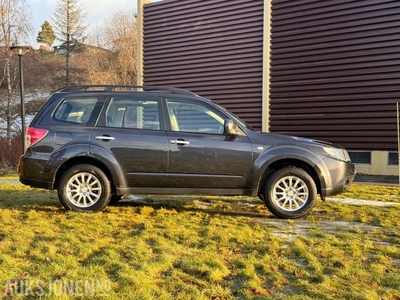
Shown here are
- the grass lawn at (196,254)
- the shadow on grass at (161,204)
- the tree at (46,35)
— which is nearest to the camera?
the grass lawn at (196,254)

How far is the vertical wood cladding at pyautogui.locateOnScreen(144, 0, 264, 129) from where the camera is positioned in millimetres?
12188

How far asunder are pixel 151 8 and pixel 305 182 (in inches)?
439

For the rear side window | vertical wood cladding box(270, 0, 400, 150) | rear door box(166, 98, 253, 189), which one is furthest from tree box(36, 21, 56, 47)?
rear door box(166, 98, 253, 189)

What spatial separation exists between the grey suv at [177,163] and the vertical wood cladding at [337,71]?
574 cm

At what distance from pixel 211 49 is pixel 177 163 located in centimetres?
852

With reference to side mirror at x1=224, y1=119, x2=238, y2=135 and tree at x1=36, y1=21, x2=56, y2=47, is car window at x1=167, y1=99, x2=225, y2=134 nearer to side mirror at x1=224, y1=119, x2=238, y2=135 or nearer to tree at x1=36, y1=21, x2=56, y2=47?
side mirror at x1=224, y1=119, x2=238, y2=135

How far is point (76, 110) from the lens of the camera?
544cm

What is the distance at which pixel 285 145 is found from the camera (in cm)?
521

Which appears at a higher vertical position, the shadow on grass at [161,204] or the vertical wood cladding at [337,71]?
the vertical wood cladding at [337,71]

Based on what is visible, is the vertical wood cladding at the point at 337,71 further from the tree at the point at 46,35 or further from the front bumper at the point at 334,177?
the tree at the point at 46,35

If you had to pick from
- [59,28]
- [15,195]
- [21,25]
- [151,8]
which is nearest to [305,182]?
[15,195]

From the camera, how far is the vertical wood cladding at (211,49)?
40.0 feet

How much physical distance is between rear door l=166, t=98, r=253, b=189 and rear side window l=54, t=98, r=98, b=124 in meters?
1.19

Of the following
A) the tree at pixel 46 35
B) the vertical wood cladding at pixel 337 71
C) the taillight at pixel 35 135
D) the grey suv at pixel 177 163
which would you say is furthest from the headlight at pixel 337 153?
the tree at pixel 46 35
